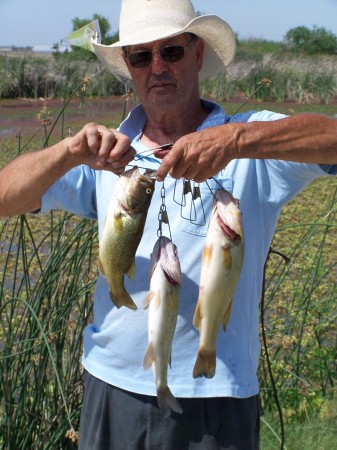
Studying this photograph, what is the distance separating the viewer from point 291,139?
7.53ft

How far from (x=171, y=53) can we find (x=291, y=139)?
0.53 m

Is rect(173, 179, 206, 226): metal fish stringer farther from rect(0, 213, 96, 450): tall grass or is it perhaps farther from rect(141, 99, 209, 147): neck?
rect(0, 213, 96, 450): tall grass

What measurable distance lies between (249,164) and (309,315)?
7.57 ft

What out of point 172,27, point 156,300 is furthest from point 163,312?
point 172,27

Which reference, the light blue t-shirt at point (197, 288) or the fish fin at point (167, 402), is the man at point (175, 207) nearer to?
the light blue t-shirt at point (197, 288)

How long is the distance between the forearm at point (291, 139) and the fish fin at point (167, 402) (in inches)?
27.0

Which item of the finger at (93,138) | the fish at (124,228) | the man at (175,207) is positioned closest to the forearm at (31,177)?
the man at (175,207)

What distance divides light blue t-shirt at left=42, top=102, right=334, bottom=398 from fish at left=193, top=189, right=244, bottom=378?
22 centimetres

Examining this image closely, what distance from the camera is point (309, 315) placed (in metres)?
4.62

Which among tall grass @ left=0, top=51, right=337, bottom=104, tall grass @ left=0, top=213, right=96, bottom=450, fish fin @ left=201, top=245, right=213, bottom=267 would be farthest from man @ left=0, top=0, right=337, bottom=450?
tall grass @ left=0, top=51, right=337, bottom=104

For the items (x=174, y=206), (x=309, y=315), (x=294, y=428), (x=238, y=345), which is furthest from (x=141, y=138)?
(x=309, y=315)

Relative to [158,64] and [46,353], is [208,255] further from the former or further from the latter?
[46,353]

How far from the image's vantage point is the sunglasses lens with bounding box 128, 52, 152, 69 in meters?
2.58

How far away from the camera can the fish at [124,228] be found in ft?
7.05
